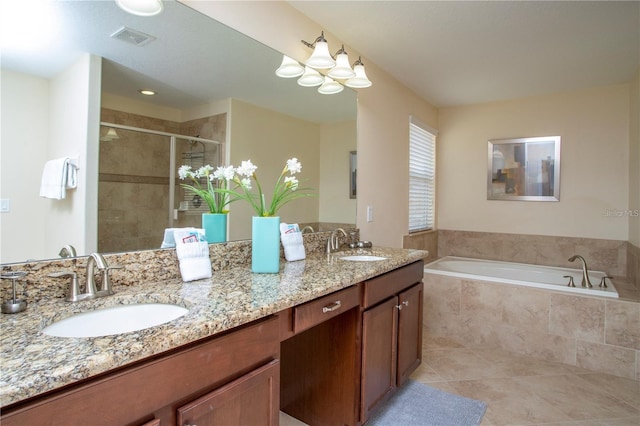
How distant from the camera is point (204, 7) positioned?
155 centimetres

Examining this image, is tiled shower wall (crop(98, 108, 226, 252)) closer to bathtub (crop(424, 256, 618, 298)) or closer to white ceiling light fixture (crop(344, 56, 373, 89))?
white ceiling light fixture (crop(344, 56, 373, 89))

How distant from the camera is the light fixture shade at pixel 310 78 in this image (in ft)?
6.92

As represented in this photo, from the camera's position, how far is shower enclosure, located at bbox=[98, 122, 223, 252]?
126 cm

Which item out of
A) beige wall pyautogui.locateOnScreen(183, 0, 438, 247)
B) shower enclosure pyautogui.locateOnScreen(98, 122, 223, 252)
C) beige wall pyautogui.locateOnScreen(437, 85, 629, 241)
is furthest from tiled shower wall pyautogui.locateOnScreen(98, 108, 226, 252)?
beige wall pyautogui.locateOnScreen(437, 85, 629, 241)

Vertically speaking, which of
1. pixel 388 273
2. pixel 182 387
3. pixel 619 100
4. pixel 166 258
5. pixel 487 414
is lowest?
pixel 487 414

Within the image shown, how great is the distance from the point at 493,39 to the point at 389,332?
2.08 meters

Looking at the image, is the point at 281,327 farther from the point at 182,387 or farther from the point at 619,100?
the point at 619,100

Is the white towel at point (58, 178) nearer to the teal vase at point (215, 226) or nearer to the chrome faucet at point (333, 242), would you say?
the teal vase at point (215, 226)

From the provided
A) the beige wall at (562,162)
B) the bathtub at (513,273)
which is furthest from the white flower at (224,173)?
the beige wall at (562,162)

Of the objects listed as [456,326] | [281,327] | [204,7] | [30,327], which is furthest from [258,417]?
[456,326]

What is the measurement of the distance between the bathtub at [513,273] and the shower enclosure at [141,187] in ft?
7.88

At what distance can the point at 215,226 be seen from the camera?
163cm

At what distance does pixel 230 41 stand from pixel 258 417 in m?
1.62

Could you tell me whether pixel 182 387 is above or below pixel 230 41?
below
